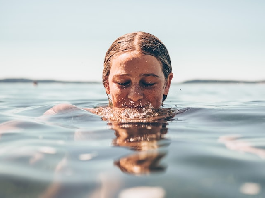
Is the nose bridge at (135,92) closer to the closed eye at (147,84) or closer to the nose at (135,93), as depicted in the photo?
the nose at (135,93)

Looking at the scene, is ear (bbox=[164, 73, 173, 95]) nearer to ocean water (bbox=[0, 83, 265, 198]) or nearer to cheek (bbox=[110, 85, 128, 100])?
cheek (bbox=[110, 85, 128, 100])

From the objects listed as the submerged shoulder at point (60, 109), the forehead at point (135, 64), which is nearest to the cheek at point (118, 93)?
the forehead at point (135, 64)

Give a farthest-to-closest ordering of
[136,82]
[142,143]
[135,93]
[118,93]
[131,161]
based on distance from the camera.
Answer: [118,93], [136,82], [135,93], [142,143], [131,161]

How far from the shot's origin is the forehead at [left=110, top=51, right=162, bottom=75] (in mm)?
3836

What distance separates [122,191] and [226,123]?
8.25ft

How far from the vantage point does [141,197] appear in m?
1.40

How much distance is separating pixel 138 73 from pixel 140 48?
57 centimetres

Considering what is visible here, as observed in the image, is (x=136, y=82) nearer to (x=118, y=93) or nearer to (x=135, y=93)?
(x=135, y=93)

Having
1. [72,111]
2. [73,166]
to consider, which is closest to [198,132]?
[73,166]

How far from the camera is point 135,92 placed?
12.0 ft

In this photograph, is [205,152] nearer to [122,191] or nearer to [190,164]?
[190,164]

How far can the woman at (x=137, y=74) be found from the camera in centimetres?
378

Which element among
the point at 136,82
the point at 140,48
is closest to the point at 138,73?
the point at 136,82

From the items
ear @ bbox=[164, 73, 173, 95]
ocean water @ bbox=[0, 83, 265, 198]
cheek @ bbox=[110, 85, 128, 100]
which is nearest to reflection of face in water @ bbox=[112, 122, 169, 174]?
ocean water @ bbox=[0, 83, 265, 198]
